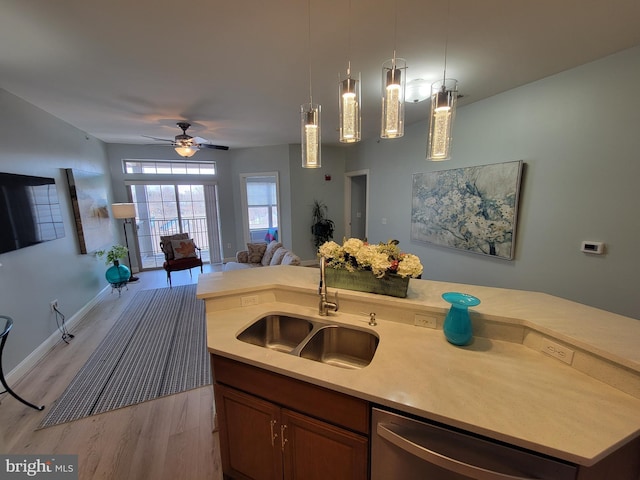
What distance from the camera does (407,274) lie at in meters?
1.41

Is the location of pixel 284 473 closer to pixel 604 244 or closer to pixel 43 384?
pixel 43 384

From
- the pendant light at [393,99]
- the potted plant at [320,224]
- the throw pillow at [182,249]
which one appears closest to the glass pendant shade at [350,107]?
the pendant light at [393,99]

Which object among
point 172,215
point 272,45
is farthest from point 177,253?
point 272,45

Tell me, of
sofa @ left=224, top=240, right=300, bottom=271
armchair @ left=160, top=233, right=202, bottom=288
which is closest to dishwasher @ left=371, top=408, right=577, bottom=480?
sofa @ left=224, top=240, right=300, bottom=271

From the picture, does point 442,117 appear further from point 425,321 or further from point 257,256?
point 257,256

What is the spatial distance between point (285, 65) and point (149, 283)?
4.81 meters

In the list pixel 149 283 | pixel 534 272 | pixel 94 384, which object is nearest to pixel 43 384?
pixel 94 384

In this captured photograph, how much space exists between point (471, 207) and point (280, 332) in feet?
8.88

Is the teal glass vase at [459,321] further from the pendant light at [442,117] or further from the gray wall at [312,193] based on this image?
the gray wall at [312,193]

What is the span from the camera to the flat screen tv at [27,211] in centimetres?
227

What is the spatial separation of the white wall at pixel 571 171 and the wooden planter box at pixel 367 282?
1.94m

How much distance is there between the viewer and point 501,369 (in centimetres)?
107

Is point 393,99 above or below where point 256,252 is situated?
above

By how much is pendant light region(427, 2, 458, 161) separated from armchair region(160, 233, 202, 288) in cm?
474
